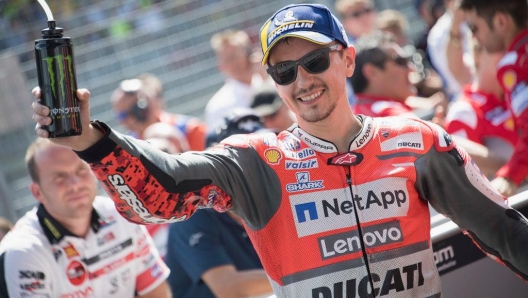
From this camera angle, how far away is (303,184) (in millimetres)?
2625

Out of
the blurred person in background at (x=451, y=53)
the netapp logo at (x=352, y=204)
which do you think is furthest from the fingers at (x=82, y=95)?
the blurred person in background at (x=451, y=53)

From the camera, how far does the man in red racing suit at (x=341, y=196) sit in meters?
2.58

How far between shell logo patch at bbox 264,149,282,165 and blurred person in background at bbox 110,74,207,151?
15.7 feet

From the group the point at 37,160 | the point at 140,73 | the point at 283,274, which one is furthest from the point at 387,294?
the point at 140,73

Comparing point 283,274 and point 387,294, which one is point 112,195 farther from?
point 387,294

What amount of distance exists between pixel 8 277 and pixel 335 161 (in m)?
1.84

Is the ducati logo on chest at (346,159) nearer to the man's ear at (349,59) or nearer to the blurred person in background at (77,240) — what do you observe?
the man's ear at (349,59)

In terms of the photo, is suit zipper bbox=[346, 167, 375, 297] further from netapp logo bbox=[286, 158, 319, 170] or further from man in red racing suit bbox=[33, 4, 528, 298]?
netapp logo bbox=[286, 158, 319, 170]

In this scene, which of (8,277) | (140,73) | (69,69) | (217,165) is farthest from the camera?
(140,73)

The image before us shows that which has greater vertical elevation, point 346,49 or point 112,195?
point 346,49

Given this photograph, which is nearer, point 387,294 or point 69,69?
point 69,69

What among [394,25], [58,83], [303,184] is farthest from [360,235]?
[394,25]

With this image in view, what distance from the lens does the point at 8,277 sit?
364cm

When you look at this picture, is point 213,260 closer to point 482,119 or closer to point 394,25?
point 482,119
